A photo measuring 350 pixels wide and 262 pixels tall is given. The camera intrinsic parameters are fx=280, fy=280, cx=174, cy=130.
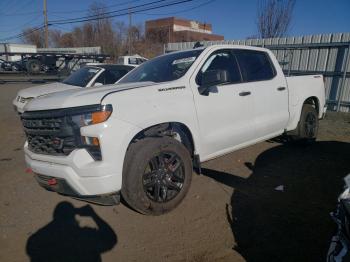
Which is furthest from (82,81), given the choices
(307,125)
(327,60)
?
(327,60)

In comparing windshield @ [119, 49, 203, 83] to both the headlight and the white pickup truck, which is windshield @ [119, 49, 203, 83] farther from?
the headlight

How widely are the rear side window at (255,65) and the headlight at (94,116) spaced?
92.1 inches

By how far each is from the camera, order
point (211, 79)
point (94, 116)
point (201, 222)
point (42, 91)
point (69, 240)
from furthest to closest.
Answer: point (42, 91)
point (211, 79)
point (201, 222)
point (69, 240)
point (94, 116)

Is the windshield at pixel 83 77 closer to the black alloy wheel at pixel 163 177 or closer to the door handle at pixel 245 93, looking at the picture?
the door handle at pixel 245 93

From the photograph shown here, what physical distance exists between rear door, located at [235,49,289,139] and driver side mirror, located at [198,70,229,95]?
33.2 inches

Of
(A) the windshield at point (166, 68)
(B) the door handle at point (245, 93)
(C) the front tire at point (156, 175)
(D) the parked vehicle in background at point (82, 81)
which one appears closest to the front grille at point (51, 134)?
(C) the front tire at point (156, 175)

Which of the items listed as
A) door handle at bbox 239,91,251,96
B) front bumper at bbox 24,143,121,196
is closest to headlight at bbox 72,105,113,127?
Answer: front bumper at bbox 24,143,121,196

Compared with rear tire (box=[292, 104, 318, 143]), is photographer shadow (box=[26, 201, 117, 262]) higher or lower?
lower

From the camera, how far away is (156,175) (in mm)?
3135

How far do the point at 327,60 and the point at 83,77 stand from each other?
892 cm

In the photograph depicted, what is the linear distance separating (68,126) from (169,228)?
149cm

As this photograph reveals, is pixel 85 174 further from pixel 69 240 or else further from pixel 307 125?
pixel 307 125

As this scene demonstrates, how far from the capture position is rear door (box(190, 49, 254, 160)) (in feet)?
11.7

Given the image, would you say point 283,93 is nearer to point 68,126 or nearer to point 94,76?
point 68,126
